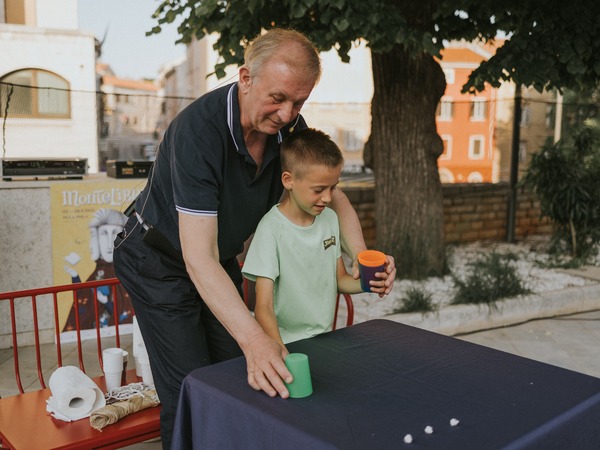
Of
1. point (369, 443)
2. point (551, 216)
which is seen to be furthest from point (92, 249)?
point (551, 216)

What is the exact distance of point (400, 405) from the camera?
1.68 meters

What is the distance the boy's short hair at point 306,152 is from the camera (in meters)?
Answer: 2.26

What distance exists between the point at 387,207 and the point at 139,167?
275cm

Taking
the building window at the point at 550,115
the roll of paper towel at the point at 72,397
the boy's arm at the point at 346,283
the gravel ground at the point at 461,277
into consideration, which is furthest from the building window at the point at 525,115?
the roll of paper towel at the point at 72,397

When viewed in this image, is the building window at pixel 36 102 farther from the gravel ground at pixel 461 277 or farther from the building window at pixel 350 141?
the building window at pixel 350 141

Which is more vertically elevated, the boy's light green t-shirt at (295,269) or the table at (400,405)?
the boy's light green t-shirt at (295,269)

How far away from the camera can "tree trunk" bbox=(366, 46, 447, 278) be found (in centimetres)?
649

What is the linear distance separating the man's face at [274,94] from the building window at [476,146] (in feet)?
29.5

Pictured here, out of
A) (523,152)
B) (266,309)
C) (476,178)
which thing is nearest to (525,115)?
(523,152)

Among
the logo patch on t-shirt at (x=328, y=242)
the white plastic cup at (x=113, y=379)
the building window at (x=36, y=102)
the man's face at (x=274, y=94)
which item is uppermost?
the building window at (x=36, y=102)

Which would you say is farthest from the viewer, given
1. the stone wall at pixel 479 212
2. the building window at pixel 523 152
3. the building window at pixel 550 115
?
the building window at pixel 550 115

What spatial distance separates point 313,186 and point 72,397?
4.06ft

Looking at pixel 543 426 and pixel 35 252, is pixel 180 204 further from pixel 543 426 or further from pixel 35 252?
pixel 35 252

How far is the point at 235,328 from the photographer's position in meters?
1.86
